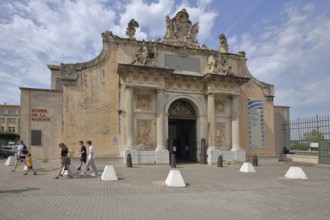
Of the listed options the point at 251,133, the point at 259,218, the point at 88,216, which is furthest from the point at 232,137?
the point at 88,216

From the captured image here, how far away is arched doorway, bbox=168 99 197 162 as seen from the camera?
19.8 m

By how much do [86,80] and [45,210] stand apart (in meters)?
12.3

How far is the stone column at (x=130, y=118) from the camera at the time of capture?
17.2 m

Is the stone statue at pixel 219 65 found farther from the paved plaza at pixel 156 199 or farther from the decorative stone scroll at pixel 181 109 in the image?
the paved plaza at pixel 156 199

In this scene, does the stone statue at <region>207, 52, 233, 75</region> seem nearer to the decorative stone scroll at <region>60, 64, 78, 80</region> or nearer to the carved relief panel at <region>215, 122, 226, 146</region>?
the carved relief panel at <region>215, 122, 226, 146</region>

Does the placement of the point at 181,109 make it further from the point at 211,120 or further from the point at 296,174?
the point at 296,174

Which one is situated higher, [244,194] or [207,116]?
[207,116]

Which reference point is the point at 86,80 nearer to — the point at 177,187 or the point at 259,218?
the point at 177,187

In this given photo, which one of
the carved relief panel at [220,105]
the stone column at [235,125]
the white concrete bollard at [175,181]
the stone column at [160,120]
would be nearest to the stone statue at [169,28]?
the stone column at [160,120]

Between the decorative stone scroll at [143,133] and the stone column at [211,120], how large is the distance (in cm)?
432

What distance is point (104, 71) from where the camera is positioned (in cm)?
1803

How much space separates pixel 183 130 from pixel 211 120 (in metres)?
3.67

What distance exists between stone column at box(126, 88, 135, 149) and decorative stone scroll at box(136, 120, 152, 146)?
65 centimetres

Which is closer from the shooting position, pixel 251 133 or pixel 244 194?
pixel 244 194
